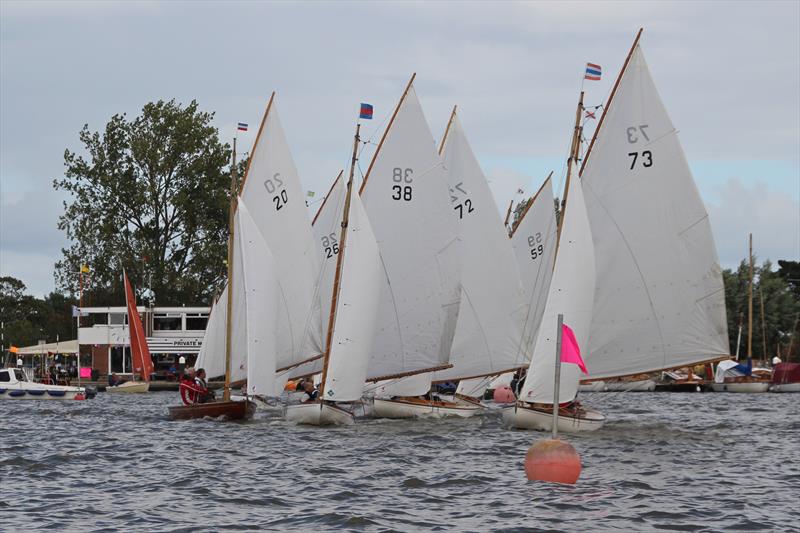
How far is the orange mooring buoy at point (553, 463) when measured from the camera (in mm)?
27266

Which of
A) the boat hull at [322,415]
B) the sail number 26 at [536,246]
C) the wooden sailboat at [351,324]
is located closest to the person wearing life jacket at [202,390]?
the boat hull at [322,415]

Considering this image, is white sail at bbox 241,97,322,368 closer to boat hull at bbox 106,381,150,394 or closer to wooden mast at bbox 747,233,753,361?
boat hull at bbox 106,381,150,394

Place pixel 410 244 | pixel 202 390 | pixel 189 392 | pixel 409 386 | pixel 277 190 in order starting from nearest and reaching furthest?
pixel 410 244 → pixel 202 390 → pixel 189 392 → pixel 409 386 → pixel 277 190

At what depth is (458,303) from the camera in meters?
49.7

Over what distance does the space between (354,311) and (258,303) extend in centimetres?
510

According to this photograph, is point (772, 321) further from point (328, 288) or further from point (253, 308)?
point (253, 308)

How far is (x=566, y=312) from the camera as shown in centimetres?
4112

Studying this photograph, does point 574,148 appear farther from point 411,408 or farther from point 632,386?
point 632,386

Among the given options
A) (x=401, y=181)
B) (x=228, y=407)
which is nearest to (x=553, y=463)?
(x=228, y=407)

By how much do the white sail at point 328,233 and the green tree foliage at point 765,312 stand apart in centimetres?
6710

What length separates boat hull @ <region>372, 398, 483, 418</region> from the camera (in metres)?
49.8

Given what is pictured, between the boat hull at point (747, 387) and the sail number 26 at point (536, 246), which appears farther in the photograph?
the boat hull at point (747, 387)

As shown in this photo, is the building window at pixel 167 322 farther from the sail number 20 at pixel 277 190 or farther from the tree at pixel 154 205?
the sail number 20 at pixel 277 190

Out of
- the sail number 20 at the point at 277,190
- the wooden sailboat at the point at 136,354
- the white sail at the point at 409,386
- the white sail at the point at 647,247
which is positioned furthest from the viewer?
the wooden sailboat at the point at 136,354
